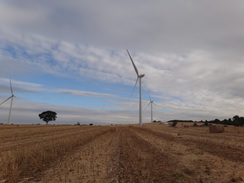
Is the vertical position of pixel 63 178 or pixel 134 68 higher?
pixel 134 68

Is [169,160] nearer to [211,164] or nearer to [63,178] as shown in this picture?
[211,164]

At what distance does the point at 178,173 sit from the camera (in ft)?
34.1

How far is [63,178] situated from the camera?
9.89 metres

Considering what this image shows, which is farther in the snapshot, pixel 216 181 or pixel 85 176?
pixel 85 176

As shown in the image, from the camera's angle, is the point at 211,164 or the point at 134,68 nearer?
the point at 211,164

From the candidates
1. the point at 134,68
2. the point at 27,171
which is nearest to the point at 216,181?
the point at 27,171

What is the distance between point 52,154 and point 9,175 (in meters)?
5.46

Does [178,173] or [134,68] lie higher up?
[134,68]

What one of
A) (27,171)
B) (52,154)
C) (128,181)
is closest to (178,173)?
(128,181)

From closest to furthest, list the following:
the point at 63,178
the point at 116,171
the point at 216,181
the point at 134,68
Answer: the point at 216,181 → the point at 63,178 → the point at 116,171 → the point at 134,68

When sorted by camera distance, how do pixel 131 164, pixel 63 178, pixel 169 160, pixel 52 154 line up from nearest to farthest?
pixel 63 178 → pixel 131 164 → pixel 169 160 → pixel 52 154

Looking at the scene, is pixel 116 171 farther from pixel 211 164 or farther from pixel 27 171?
pixel 211 164

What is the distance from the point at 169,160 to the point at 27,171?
856 centimetres

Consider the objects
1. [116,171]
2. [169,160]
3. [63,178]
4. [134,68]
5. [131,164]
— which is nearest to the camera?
[63,178]
